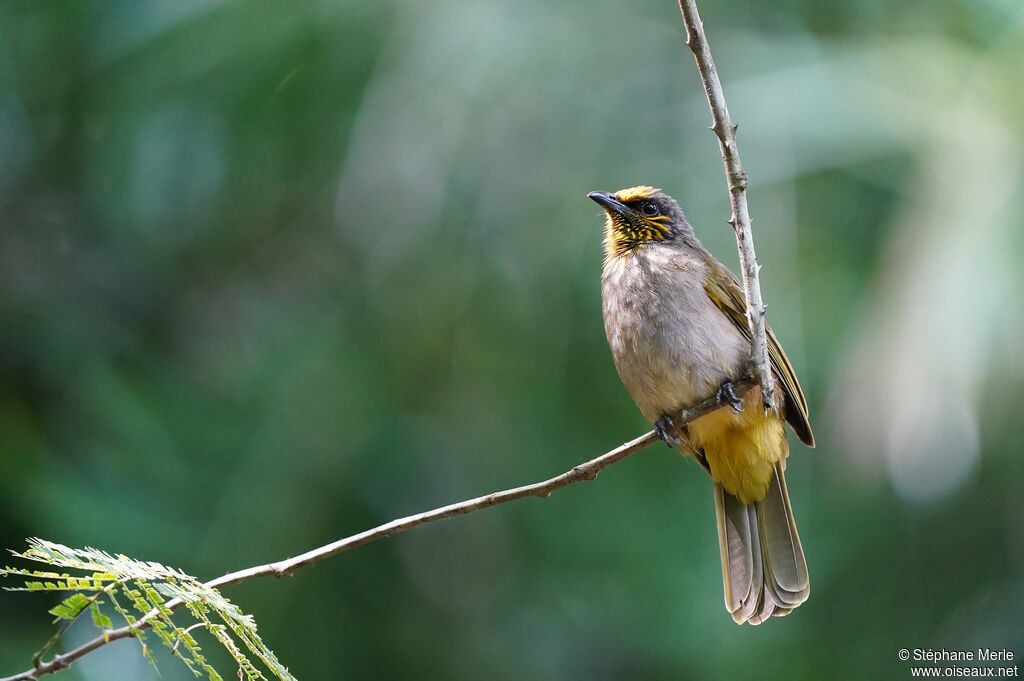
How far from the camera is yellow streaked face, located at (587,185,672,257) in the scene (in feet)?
14.8

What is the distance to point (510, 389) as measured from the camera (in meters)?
7.24

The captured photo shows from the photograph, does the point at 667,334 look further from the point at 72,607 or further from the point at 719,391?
the point at 72,607

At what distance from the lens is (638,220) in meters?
4.56

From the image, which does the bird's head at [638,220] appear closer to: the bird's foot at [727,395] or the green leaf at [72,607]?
the bird's foot at [727,395]

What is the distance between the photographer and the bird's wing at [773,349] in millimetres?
4082

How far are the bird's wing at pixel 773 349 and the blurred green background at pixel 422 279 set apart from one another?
143 cm

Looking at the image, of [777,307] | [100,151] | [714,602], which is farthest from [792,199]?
[100,151]

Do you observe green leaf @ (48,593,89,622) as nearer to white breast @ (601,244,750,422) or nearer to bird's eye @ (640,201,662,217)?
white breast @ (601,244,750,422)

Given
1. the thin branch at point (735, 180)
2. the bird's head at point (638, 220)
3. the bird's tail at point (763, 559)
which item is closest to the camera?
the thin branch at point (735, 180)

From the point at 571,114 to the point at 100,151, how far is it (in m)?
3.02

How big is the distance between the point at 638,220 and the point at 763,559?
145 cm

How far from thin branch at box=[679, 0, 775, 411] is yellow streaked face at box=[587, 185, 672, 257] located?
1.47 m

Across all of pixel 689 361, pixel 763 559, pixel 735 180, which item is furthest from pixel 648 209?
pixel 735 180

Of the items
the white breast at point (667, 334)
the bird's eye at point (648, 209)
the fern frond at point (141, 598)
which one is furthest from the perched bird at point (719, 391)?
the fern frond at point (141, 598)
